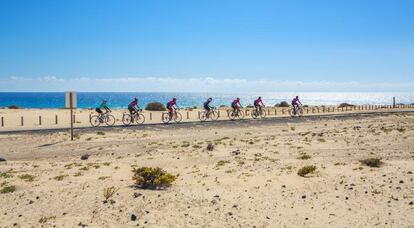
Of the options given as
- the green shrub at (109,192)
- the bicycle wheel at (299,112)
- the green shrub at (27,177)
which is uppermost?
the bicycle wheel at (299,112)

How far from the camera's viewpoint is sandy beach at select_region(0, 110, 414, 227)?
9359 millimetres

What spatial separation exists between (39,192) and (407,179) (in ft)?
33.9

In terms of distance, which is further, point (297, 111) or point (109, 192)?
point (297, 111)

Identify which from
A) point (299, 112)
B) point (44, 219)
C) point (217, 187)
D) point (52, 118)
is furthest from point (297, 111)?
point (44, 219)

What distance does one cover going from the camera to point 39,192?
11.5 m

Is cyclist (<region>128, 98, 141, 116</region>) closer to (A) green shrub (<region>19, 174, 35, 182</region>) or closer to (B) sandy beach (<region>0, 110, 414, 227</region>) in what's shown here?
(B) sandy beach (<region>0, 110, 414, 227</region>)

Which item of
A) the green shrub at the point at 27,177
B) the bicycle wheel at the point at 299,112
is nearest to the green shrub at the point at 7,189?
the green shrub at the point at 27,177

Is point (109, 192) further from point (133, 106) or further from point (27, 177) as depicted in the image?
point (133, 106)

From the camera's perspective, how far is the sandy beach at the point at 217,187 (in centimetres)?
936

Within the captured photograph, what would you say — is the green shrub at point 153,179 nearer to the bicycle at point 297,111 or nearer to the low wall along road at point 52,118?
the low wall along road at point 52,118

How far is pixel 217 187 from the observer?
12188mm

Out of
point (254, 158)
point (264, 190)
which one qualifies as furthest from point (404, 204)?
point (254, 158)

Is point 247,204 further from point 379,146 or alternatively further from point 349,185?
point 379,146

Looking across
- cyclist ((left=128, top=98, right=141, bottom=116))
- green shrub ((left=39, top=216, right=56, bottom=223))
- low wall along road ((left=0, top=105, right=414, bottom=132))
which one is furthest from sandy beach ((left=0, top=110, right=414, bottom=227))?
low wall along road ((left=0, top=105, right=414, bottom=132))
